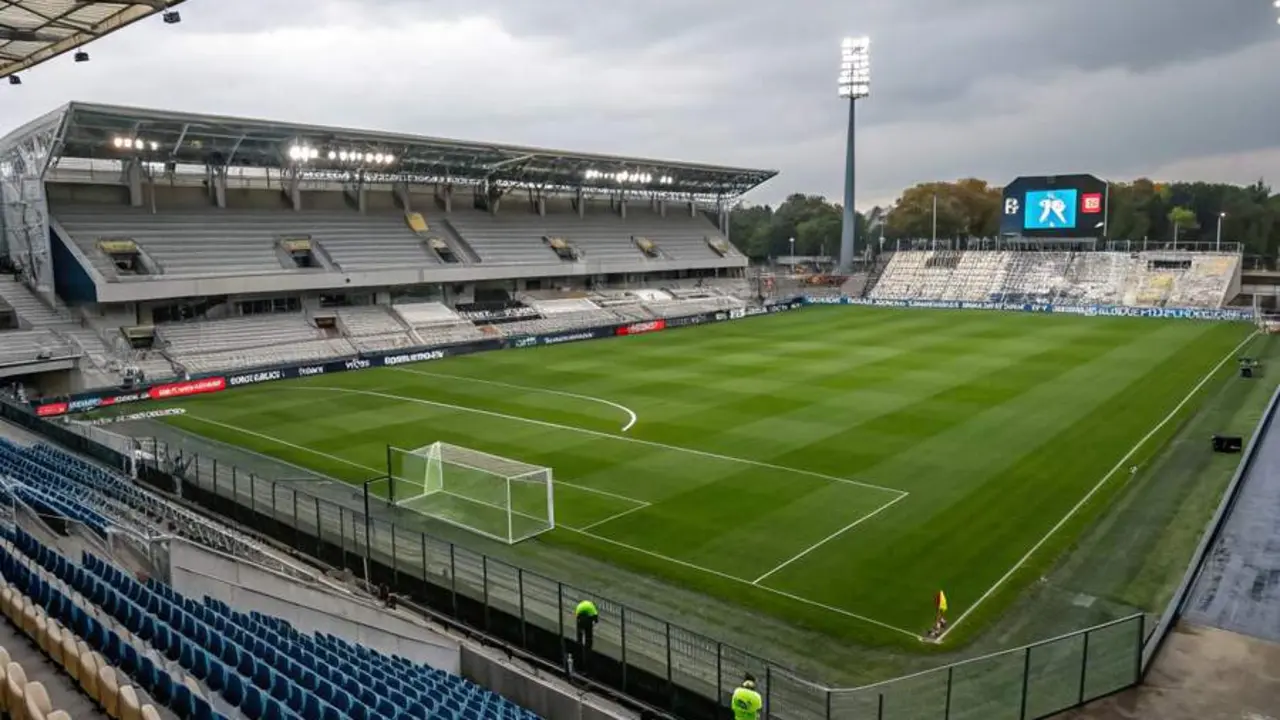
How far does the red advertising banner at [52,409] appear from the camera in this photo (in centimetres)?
3103

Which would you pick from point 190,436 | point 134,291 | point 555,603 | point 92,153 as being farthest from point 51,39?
point 92,153

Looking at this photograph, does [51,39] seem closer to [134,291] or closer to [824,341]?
[134,291]

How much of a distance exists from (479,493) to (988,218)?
11175 cm

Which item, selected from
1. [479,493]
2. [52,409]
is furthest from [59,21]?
[52,409]

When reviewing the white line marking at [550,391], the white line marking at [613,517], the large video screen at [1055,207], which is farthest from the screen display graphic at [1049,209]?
the white line marking at [613,517]

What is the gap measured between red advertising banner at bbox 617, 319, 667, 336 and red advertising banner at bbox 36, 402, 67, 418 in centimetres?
3029

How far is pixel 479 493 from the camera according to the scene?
19.8m

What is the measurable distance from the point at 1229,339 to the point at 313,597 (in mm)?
49737

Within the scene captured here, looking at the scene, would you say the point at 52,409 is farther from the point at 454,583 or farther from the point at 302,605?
the point at 454,583

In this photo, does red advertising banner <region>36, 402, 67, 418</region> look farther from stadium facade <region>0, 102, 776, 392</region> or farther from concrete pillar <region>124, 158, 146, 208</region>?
concrete pillar <region>124, 158, 146, 208</region>

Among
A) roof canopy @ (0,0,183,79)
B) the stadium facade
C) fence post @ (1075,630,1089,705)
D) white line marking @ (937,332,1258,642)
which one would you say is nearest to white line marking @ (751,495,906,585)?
white line marking @ (937,332,1258,642)

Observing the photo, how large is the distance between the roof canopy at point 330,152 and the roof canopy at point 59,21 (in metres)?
21.0

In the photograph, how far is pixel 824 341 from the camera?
4884 centimetres

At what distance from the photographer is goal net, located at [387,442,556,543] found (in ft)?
62.7
